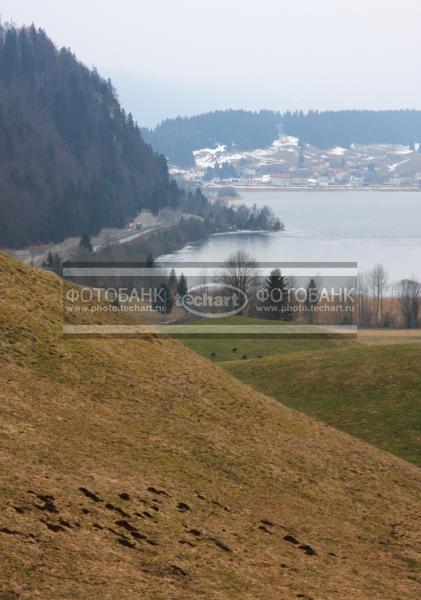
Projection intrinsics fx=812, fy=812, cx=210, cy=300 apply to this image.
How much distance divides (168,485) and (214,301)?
284 ft

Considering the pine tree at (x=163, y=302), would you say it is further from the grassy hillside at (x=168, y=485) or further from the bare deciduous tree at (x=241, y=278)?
the grassy hillside at (x=168, y=485)

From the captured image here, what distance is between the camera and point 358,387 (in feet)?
123

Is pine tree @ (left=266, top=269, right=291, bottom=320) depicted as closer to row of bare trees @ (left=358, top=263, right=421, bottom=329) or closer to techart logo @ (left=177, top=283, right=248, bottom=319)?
techart logo @ (left=177, top=283, right=248, bottom=319)

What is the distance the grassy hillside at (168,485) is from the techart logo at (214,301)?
6113 cm

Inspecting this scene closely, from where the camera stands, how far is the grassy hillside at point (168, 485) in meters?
13.9

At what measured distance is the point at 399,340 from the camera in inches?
2790

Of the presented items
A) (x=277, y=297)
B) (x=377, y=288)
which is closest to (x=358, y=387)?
(x=277, y=297)

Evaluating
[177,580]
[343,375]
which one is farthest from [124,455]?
[343,375]

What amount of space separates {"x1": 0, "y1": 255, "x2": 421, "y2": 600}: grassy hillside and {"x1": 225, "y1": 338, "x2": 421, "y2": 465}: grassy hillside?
4.94 meters

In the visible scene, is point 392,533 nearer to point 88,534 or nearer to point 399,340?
point 88,534

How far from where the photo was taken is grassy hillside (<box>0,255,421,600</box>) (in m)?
13.9

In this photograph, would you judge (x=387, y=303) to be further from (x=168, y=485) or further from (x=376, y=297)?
(x=168, y=485)

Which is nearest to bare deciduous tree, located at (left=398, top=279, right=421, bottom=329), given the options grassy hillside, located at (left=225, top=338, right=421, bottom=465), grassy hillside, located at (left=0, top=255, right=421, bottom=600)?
grassy hillside, located at (left=225, top=338, right=421, bottom=465)

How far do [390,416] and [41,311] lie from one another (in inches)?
619
